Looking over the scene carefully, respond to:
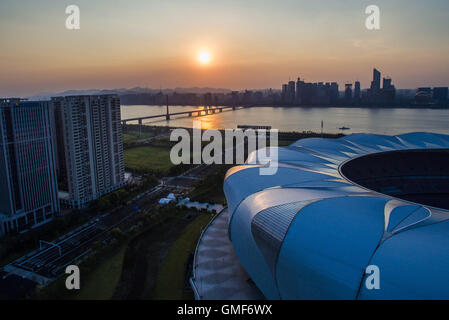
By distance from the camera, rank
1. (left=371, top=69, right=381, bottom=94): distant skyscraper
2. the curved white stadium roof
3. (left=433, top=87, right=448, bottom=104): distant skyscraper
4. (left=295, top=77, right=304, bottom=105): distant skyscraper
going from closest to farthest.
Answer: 1. the curved white stadium roof
2. (left=433, top=87, right=448, bottom=104): distant skyscraper
3. (left=371, top=69, right=381, bottom=94): distant skyscraper
4. (left=295, top=77, right=304, bottom=105): distant skyscraper

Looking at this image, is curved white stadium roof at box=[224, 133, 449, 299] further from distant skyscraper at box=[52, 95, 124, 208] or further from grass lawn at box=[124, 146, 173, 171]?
grass lawn at box=[124, 146, 173, 171]

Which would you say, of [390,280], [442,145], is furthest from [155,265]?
[442,145]

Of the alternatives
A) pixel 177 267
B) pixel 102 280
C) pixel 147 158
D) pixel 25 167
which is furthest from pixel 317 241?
pixel 147 158

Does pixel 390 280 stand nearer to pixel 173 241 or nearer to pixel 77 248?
pixel 173 241

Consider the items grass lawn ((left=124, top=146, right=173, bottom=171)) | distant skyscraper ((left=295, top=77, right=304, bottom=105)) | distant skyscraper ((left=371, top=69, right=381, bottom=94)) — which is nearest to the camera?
grass lawn ((left=124, top=146, right=173, bottom=171))

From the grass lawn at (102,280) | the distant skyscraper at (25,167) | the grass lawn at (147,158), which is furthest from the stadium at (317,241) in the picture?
the grass lawn at (147,158)

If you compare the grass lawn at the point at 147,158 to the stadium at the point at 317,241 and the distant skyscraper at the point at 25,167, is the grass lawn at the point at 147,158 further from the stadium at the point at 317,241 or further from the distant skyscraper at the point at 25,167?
the stadium at the point at 317,241

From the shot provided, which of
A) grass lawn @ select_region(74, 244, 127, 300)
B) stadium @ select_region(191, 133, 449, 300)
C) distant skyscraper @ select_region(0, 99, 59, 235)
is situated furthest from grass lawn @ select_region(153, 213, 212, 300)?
distant skyscraper @ select_region(0, 99, 59, 235)
